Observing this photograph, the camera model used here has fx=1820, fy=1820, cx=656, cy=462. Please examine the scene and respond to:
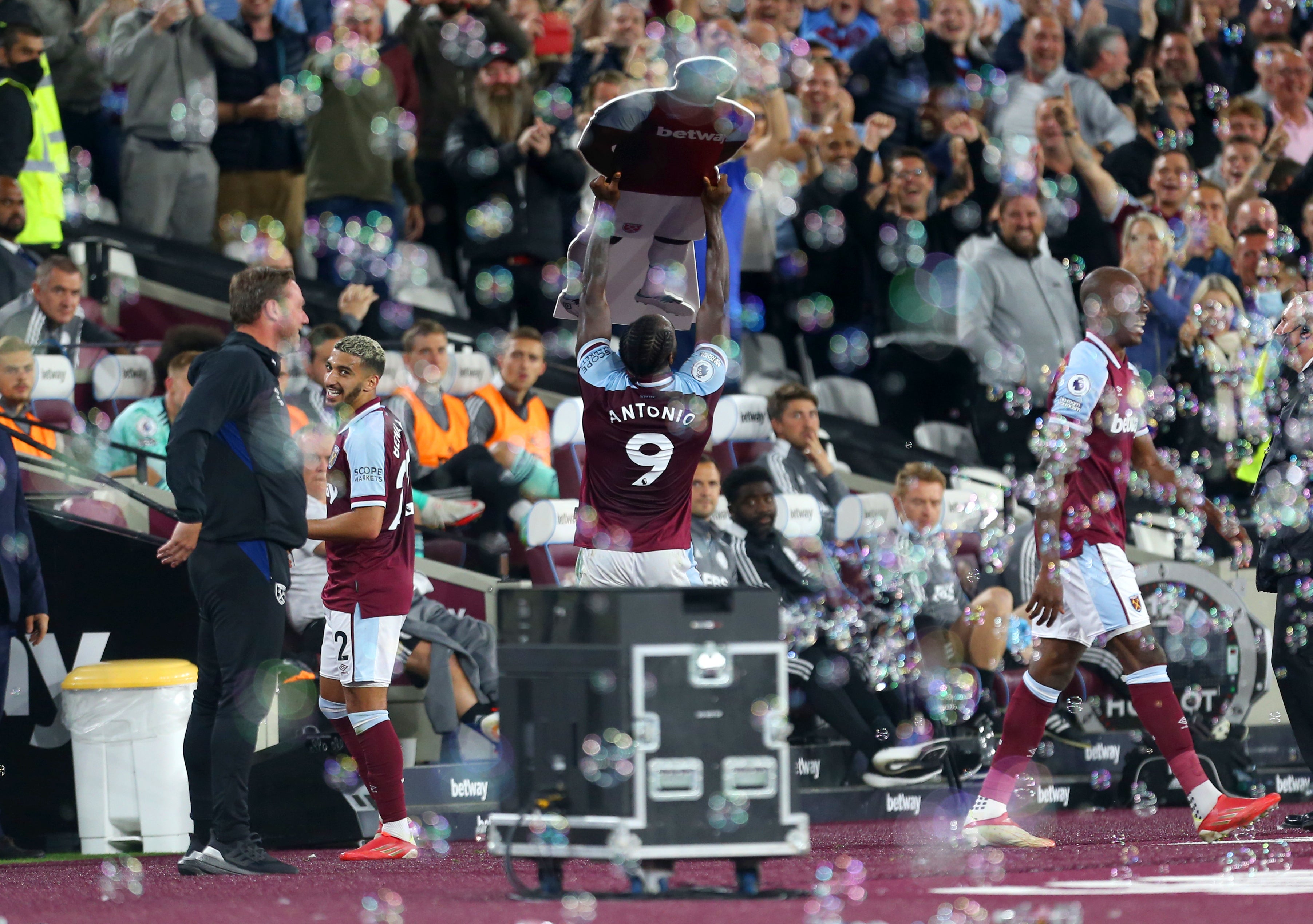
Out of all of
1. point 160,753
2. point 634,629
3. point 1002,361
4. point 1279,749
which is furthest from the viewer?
point 1002,361

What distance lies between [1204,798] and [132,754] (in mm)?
4829

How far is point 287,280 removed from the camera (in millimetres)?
7336

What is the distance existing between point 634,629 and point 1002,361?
7048 mm

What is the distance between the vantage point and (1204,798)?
296 inches

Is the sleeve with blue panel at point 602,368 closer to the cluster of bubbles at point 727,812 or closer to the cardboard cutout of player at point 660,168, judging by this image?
the cardboard cutout of player at point 660,168

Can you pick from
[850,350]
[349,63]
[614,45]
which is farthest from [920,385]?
[349,63]

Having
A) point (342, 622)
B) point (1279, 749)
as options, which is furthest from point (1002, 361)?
point (342, 622)

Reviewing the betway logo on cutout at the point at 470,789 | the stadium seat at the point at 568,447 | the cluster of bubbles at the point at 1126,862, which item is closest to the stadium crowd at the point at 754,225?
the stadium seat at the point at 568,447

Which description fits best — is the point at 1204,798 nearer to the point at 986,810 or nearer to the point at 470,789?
the point at 986,810

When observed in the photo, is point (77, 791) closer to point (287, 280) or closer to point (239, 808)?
point (239, 808)

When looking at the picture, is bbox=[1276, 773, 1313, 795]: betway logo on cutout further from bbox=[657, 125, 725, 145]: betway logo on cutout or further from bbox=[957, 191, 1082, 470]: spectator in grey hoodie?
bbox=[657, 125, 725, 145]: betway logo on cutout

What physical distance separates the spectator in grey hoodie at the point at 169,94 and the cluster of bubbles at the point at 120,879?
5.15 metres

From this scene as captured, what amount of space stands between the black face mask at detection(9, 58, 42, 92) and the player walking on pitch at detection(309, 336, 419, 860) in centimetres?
433

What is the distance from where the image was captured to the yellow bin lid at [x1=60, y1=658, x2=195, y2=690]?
27.9 feet
